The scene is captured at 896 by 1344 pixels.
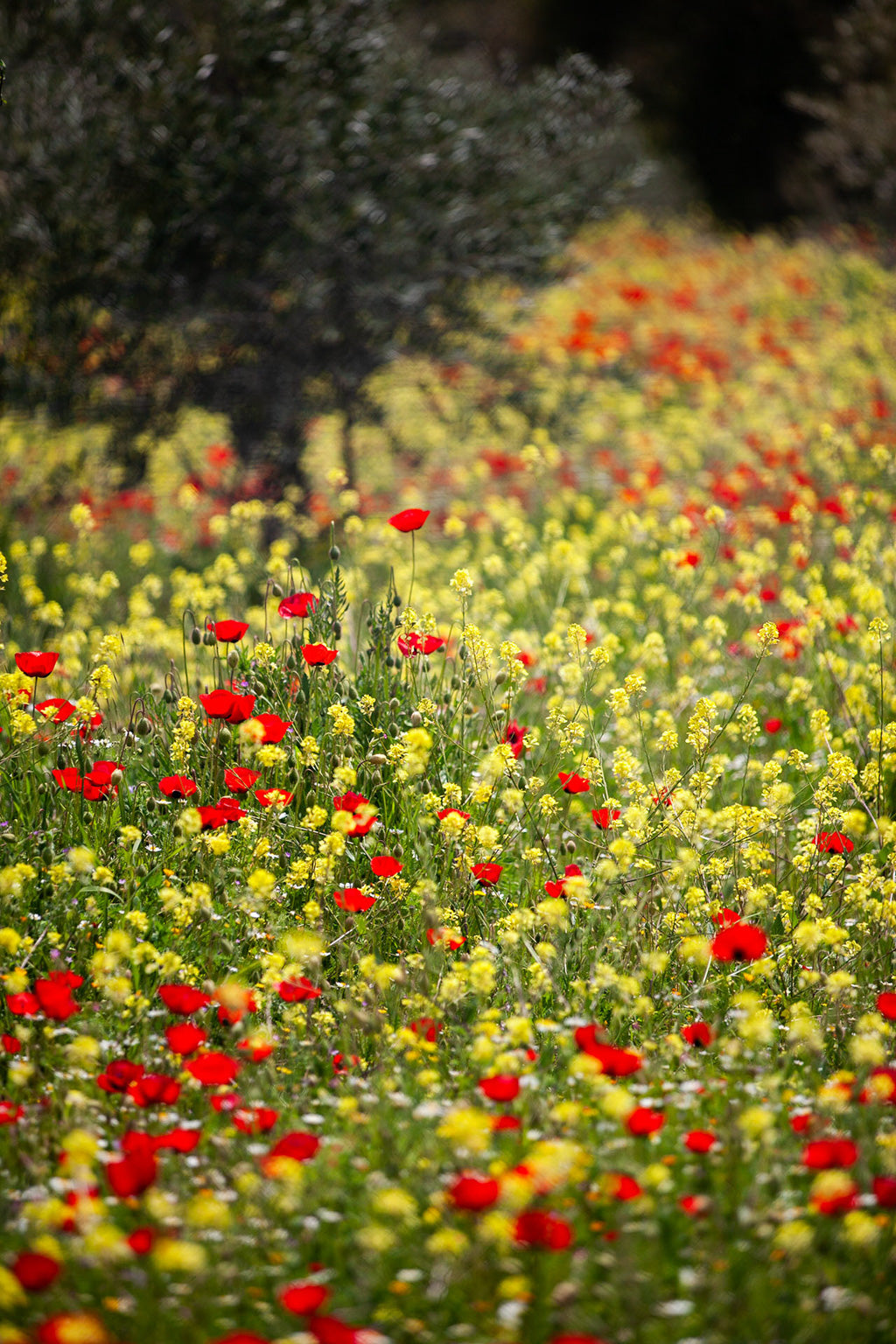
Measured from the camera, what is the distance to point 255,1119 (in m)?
2.26

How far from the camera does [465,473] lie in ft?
31.4

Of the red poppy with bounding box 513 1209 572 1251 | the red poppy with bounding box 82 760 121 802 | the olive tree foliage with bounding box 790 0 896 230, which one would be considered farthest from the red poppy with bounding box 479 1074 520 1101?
the olive tree foliage with bounding box 790 0 896 230

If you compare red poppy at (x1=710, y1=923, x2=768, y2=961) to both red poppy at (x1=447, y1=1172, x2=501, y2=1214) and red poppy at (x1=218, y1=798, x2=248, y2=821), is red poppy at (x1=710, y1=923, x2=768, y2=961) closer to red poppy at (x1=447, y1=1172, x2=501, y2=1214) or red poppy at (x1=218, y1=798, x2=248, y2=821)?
red poppy at (x1=447, y1=1172, x2=501, y2=1214)

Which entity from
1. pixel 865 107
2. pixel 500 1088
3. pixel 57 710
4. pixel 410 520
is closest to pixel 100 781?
pixel 57 710

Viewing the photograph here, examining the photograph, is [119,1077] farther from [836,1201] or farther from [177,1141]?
[836,1201]

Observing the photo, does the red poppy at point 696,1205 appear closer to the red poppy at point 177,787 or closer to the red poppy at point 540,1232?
the red poppy at point 540,1232

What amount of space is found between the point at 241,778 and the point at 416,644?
765 millimetres

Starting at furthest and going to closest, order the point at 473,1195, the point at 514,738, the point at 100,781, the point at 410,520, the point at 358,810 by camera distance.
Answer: the point at 514,738, the point at 410,520, the point at 100,781, the point at 358,810, the point at 473,1195

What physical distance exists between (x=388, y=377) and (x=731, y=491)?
3152mm

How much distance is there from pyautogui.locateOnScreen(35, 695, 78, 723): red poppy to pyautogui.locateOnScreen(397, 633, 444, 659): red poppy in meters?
1.12

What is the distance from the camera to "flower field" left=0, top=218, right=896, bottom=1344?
1.93 m

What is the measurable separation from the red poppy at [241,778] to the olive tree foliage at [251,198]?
4564mm

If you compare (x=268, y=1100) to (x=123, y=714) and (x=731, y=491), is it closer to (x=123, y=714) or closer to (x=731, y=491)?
(x=123, y=714)

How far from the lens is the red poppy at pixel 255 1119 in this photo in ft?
7.07
